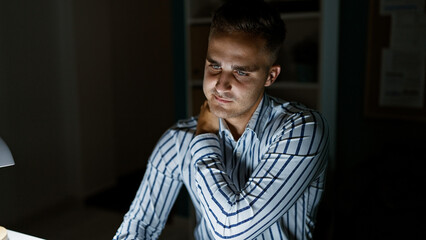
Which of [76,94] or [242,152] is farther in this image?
[76,94]

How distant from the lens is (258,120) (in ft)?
4.48

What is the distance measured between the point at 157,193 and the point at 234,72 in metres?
0.48

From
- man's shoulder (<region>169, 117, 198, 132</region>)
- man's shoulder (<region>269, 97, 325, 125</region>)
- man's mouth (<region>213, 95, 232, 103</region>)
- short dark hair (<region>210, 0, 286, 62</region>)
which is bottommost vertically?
man's shoulder (<region>169, 117, 198, 132</region>)

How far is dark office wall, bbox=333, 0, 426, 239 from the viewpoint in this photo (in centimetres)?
217

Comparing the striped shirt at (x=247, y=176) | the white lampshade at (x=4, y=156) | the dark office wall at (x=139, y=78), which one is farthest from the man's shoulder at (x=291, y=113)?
the dark office wall at (x=139, y=78)

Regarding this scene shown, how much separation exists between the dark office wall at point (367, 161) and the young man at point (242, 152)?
101cm

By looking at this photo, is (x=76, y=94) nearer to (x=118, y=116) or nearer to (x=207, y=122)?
(x=118, y=116)

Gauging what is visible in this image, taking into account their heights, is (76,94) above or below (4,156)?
below

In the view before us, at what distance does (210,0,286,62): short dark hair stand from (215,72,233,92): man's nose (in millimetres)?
129

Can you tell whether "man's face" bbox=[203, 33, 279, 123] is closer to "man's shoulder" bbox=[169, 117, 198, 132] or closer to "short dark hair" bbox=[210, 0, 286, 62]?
"short dark hair" bbox=[210, 0, 286, 62]

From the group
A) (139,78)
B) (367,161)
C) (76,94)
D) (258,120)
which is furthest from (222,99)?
(139,78)

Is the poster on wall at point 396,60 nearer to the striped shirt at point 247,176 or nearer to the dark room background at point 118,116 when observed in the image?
the dark room background at point 118,116

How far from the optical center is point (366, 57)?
2.79 meters

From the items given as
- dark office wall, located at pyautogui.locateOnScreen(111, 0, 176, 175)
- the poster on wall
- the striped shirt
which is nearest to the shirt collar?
the striped shirt
